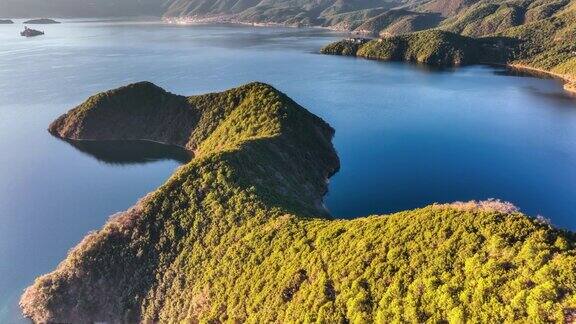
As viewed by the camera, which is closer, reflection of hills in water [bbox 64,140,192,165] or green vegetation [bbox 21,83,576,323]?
green vegetation [bbox 21,83,576,323]

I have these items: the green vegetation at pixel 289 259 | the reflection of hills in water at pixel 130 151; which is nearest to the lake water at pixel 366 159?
the reflection of hills in water at pixel 130 151

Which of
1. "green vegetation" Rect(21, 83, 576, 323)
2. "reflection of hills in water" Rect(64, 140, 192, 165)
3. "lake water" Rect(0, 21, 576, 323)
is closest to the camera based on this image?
"green vegetation" Rect(21, 83, 576, 323)

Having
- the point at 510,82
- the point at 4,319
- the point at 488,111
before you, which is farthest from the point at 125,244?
the point at 510,82

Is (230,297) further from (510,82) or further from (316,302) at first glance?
(510,82)

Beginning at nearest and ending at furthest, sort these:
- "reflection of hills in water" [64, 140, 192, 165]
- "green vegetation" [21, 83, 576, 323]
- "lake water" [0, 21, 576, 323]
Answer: "green vegetation" [21, 83, 576, 323] → "lake water" [0, 21, 576, 323] → "reflection of hills in water" [64, 140, 192, 165]

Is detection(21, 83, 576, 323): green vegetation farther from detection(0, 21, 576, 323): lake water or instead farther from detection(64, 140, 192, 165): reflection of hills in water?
detection(64, 140, 192, 165): reflection of hills in water

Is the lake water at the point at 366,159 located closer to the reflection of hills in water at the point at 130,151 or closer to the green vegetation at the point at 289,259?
the reflection of hills in water at the point at 130,151

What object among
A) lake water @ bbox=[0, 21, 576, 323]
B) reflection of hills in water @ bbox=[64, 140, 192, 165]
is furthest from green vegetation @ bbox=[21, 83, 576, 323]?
reflection of hills in water @ bbox=[64, 140, 192, 165]
